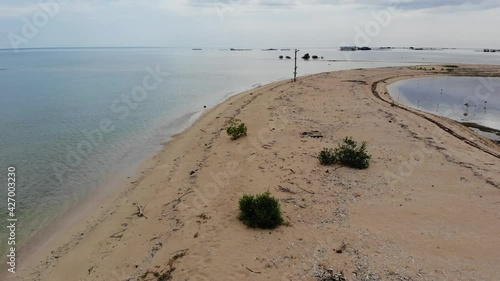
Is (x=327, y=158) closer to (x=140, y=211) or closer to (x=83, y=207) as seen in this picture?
(x=140, y=211)

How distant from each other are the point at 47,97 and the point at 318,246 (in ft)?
143

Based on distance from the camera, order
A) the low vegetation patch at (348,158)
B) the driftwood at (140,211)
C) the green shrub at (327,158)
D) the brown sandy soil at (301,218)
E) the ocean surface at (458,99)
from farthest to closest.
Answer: the ocean surface at (458,99)
the green shrub at (327,158)
the low vegetation patch at (348,158)
the driftwood at (140,211)
the brown sandy soil at (301,218)

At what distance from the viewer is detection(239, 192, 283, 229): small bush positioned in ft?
31.3

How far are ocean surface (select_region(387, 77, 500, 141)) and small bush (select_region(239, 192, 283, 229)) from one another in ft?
64.1

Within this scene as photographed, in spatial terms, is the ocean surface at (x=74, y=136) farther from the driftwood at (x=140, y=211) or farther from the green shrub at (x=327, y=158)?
the green shrub at (x=327, y=158)

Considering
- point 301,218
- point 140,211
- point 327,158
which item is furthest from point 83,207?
point 327,158

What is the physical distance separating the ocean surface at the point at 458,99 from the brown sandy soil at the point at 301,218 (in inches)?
391

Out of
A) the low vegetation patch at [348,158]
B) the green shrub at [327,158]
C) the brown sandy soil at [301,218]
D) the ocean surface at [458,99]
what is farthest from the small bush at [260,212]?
the ocean surface at [458,99]

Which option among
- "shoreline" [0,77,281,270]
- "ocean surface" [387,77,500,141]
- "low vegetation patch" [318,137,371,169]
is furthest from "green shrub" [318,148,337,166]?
"ocean surface" [387,77,500,141]

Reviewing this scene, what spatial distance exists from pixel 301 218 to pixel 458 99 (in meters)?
36.0

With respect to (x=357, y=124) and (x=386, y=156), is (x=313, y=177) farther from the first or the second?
(x=357, y=124)

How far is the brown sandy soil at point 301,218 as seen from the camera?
813 centimetres

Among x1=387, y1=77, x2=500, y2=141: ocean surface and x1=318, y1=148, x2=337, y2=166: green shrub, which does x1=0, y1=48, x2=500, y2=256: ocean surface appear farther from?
x1=387, y1=77, x2=500, y2=141: ocean surface

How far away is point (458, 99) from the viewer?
3791 cm
